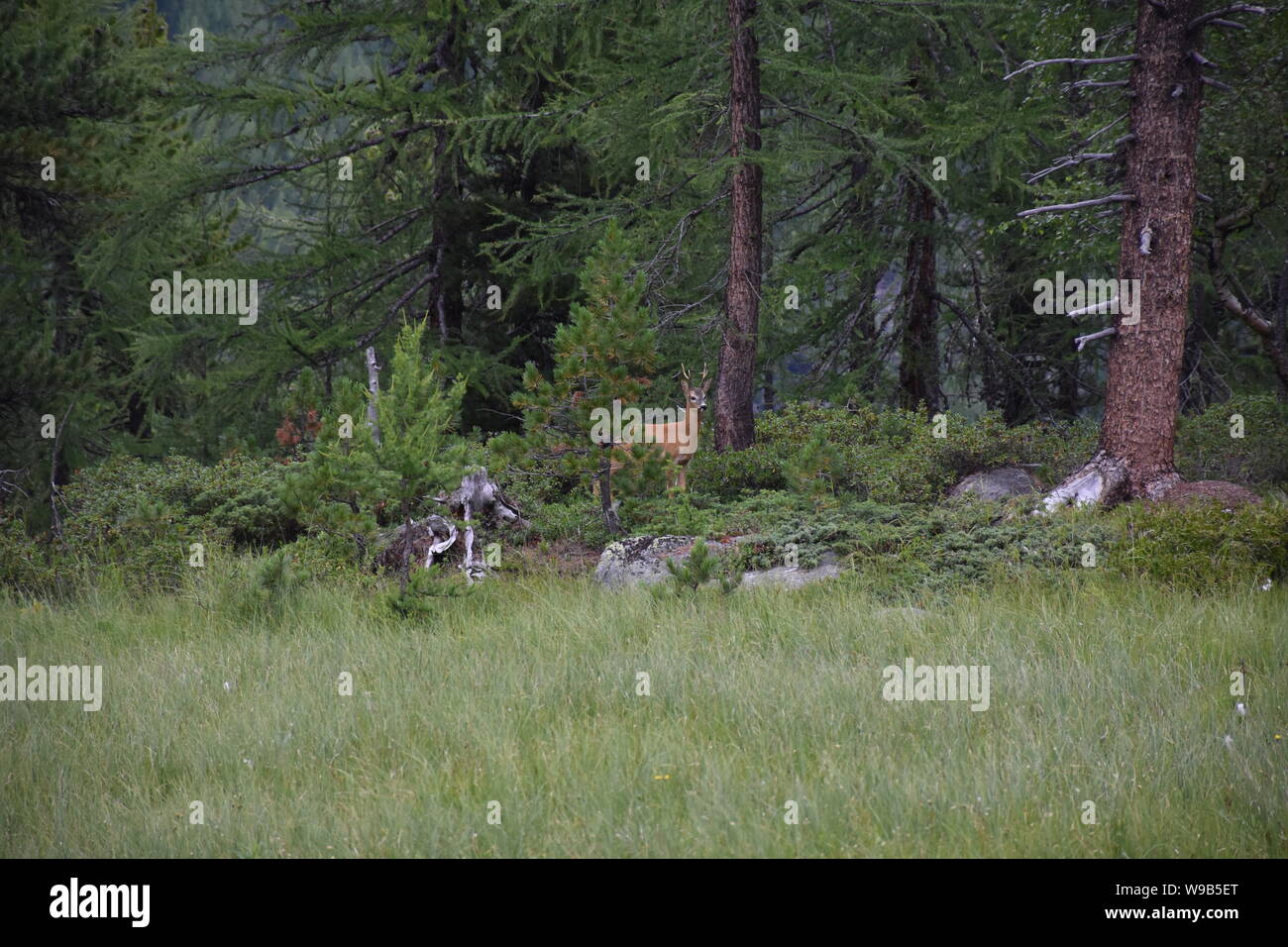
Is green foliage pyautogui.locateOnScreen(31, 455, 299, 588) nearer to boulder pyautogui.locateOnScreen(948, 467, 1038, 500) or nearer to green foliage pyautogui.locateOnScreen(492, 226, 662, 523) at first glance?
green foliage pyautogui.locateOnScreen(492, 226, 662, 523)

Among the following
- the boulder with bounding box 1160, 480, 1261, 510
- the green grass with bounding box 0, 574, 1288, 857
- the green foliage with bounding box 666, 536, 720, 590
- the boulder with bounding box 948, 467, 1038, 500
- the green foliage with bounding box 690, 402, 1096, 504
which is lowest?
the green grass with bounding box 0, 574, 1288, 857

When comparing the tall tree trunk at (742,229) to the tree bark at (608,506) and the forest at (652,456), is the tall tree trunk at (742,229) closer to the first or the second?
the forest at (652,456)

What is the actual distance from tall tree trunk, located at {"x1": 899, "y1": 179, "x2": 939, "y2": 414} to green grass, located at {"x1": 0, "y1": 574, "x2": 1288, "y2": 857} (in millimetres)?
9665

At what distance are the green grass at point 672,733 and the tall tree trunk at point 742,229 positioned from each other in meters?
5.30

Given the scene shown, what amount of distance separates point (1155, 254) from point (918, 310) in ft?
23.0

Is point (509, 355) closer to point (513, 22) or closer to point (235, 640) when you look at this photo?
point (513, 22)

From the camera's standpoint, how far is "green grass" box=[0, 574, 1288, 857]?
4.45 m

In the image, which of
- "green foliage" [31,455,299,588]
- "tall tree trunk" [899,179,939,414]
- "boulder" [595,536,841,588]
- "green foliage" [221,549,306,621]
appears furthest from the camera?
"tall tree trunk" [899,179,939,414]

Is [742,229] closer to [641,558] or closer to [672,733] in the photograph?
[641,558]

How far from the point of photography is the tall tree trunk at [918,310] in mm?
17016

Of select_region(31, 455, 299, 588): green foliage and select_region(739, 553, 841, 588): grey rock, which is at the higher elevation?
select_region(31, 455, 299, 588): green foliage

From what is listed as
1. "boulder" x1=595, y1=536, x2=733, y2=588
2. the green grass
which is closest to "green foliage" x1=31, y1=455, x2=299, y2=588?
the green grass

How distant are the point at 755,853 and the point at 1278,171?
516 inches

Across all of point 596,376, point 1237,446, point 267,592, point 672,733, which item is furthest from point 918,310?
point 672,733
